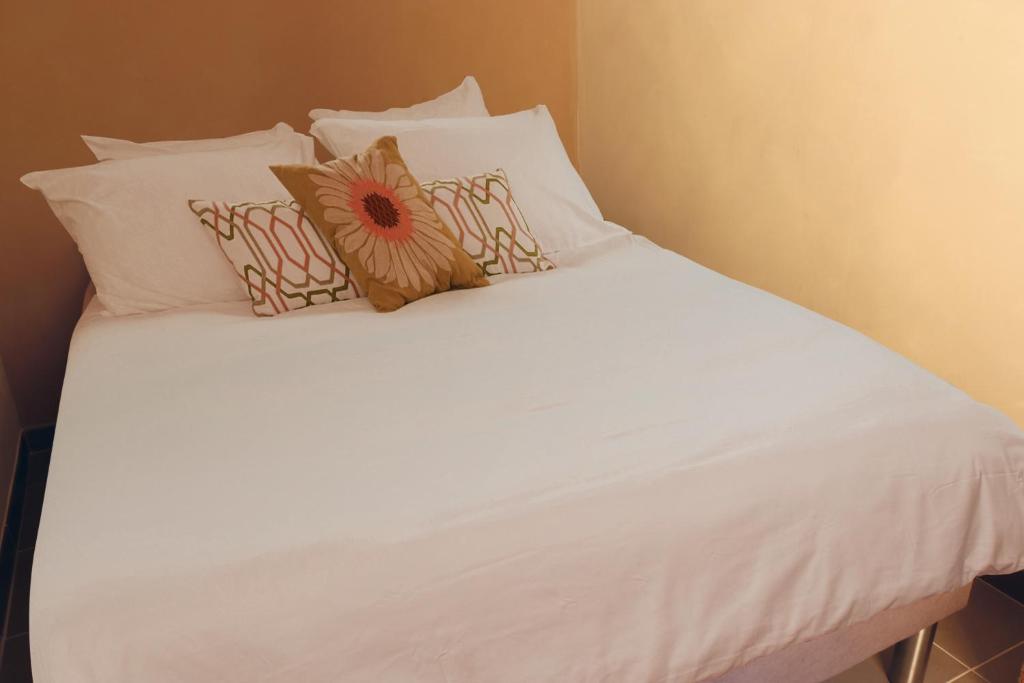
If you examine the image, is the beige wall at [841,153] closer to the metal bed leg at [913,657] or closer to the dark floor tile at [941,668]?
the dark floor tile at [941,668]

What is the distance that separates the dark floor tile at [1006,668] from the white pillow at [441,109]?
2066mm

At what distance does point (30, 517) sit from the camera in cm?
242

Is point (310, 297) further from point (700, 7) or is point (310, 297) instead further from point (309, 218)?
point (700, 7)

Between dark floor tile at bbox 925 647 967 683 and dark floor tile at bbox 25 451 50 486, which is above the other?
dark floor tile at bbox 925 647 967 683

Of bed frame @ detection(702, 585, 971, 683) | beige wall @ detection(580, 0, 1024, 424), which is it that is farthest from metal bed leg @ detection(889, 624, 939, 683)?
beige wall @ detection(580, 0, 1024, 424)

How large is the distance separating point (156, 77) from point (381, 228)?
1.10 metres

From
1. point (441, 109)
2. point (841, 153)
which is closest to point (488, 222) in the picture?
point (441, 109)

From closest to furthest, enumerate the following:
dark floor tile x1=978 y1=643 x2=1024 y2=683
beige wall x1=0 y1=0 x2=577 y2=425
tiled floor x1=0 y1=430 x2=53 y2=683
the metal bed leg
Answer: the metal bed leg
dark floor tile x1=978 y1=643 x2=1024 y2=683
tiled floor x1=0 y1=430 x2=53 y2=683
beige wall x1=0 y1=0 x2=577 y2=425

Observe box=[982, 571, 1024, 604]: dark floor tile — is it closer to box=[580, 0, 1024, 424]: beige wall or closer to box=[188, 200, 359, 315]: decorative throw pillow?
box=[580, 0, 1024, 424]: beige wall

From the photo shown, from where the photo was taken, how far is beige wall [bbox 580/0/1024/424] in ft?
6.68

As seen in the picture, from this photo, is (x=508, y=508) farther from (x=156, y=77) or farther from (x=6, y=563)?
(x=156, y=77)

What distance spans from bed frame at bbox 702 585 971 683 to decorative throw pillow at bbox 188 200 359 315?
4.31 ft

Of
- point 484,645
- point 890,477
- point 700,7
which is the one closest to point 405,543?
point 484,645

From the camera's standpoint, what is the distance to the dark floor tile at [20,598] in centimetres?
198
